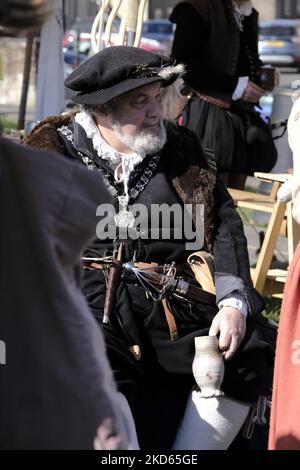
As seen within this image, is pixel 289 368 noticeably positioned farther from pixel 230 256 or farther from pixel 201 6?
pixel 201 6

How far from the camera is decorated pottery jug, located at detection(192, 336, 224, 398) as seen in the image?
3.03 meters

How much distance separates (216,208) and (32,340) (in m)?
1.93

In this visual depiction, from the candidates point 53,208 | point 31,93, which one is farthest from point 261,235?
point 31,93

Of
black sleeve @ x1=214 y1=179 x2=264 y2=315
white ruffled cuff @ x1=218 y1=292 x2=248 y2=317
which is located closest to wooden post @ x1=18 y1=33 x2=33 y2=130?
black sleeve @ x1=214 y1=179 x2=264 y2=315

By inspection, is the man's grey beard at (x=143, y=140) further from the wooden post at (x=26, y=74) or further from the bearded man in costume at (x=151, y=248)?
the wooden post at (x=26, y=74)

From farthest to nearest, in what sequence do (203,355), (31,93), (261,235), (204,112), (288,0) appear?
(288,0) < (31,93) < (261,235) < (204,112) < (203,355)

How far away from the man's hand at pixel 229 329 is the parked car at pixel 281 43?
878 inches

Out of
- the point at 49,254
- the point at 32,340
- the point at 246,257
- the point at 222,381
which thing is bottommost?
the point at 222,381

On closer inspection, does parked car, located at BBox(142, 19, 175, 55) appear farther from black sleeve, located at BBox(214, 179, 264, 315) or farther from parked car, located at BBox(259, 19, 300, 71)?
black sleeve, located at BBox(214, 179, 264, 315)

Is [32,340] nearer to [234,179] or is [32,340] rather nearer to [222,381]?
[222,381]

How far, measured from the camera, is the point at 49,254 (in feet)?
4.79

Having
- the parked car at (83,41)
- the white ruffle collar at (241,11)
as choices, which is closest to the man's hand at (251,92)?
the white ruffle collar at (241,11)

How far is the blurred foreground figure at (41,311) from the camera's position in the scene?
4.77 ft

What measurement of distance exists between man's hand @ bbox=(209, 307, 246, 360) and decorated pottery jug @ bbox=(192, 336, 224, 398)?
0.09 feet
